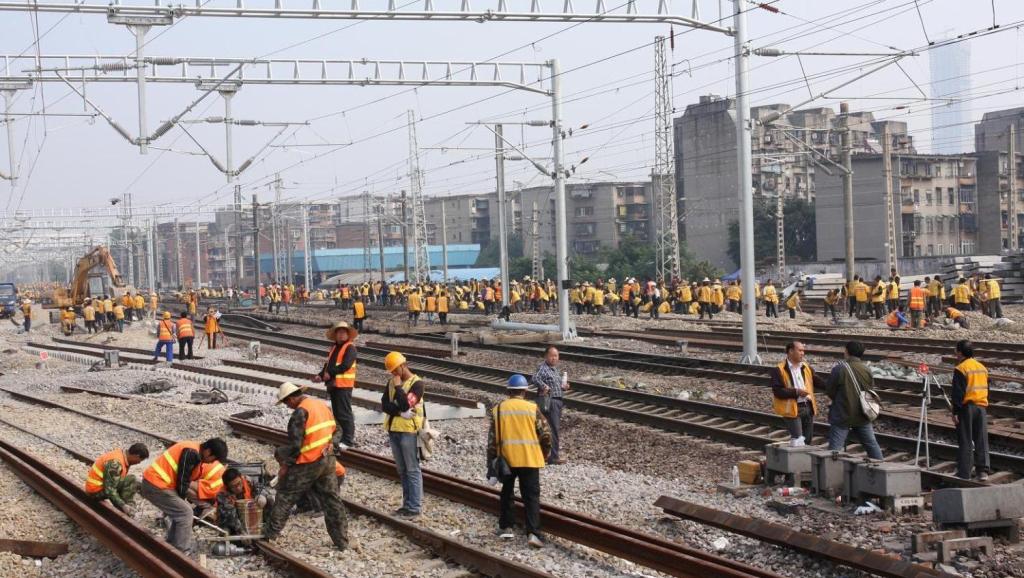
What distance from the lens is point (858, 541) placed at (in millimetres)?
9266

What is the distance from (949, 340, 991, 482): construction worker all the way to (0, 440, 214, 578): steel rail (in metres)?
7.33

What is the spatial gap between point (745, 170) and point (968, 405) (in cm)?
1145

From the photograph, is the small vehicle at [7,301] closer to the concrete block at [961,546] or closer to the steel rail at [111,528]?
the steel rail at [111,528]

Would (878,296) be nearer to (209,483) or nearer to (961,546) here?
(961,546)

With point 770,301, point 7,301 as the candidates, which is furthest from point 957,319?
point 7,301

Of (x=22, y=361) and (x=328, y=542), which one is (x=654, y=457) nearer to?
(x=328, y=542)

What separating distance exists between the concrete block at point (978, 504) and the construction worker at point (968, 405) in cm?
213

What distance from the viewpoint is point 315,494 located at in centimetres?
966

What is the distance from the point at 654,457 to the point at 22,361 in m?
26.1

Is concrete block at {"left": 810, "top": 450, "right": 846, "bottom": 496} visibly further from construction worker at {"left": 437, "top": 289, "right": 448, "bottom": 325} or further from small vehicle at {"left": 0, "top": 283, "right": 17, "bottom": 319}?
small vehicle at {"left": 0, "top": 283, "right": 17, "bottom": 319}

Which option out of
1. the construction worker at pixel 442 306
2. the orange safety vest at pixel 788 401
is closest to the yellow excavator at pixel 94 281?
the construction worker at pixel 442 306

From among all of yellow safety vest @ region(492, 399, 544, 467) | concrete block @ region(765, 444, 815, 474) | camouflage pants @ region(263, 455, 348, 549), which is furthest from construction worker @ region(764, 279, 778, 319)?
camouflage pants @ region(263, 455, 348, 549)

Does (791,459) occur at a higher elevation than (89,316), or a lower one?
lower

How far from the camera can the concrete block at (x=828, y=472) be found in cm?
1072
